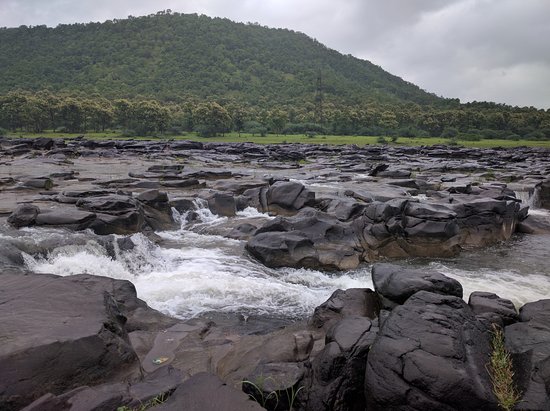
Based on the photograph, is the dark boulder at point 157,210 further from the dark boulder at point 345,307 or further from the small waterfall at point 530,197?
the small waterfall at point 530,197

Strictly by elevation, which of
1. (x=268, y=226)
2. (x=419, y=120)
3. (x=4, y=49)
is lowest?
(x=268, y=226)

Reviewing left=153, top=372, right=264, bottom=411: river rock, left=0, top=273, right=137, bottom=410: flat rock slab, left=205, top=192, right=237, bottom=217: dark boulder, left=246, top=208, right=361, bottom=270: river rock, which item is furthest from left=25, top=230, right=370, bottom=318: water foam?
left=205, top=192, right=237, bottom=217: dark boulder

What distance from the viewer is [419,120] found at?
106 m

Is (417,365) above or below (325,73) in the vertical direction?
below

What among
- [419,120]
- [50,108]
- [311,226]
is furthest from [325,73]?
[311,226]

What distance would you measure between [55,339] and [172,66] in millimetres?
171470

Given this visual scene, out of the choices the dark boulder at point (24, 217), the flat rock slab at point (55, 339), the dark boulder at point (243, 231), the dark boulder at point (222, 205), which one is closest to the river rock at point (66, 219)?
the dark boulder at point (24, 217)

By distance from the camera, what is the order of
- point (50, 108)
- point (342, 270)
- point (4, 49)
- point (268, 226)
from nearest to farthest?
point (342, 270), point (268, 226), point (50, 108), point (4, 49)

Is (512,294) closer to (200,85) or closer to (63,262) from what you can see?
(63,262)

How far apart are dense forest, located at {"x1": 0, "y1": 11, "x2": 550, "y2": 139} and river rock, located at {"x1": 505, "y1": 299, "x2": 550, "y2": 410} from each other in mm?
86395

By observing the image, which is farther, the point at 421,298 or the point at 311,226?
the point at 311,226

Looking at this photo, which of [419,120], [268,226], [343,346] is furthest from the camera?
[419,120]

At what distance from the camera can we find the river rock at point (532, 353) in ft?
18.2

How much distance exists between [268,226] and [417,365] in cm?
1091
